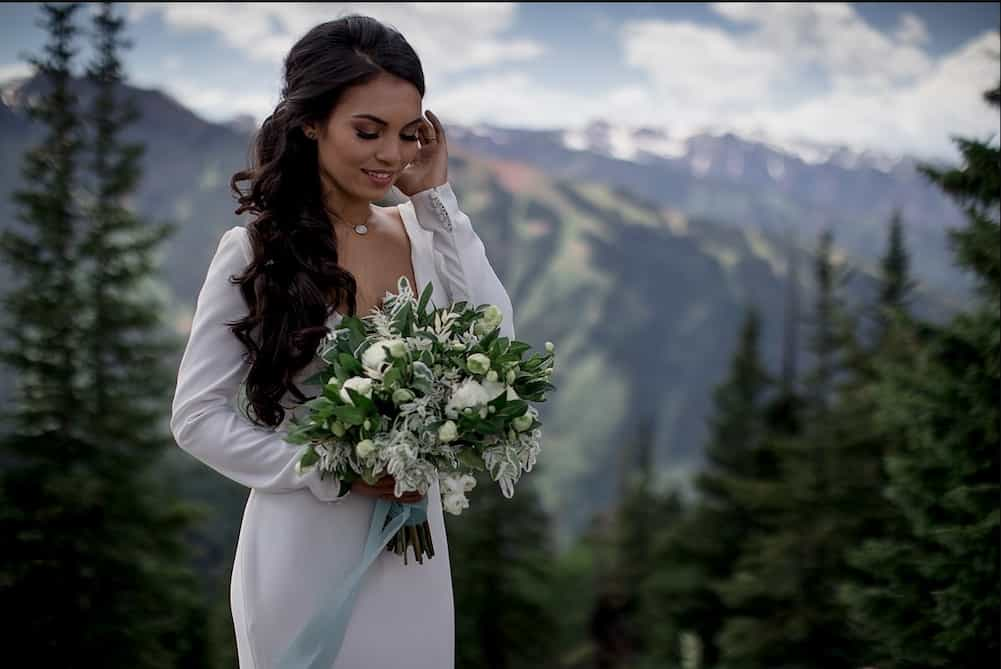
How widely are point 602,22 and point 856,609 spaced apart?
69.6m

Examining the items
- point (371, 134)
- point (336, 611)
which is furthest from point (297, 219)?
point (336, 611)

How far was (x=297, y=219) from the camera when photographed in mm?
2254

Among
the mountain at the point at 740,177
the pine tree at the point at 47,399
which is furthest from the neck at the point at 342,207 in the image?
the mountain at the point at 740,177

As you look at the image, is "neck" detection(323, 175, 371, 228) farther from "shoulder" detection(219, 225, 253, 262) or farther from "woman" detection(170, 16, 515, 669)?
"shoulder" detection(219, 225, 253, 262)

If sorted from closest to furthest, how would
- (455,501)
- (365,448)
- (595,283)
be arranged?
(365,448) → (455,501) → (595,283)

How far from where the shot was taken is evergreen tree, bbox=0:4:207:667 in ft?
33.8

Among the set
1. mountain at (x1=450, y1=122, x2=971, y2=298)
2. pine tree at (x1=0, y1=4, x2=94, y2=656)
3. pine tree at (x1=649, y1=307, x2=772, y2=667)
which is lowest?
pine tree at (x1=649, y1=307, x2=772, y2=667)

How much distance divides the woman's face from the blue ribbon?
0.82 meters

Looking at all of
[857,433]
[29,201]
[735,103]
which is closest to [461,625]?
[857,433]

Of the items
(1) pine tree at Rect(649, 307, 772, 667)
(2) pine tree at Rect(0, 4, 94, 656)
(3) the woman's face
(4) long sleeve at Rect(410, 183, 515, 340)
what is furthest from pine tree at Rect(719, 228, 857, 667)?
(3) the woman's face

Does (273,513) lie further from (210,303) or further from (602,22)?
(602,22)

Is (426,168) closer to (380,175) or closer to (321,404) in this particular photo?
(380,175)

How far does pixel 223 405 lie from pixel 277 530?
33cm

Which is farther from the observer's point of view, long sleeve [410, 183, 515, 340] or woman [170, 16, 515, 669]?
long sleeve [410, 183, 515, 340]
